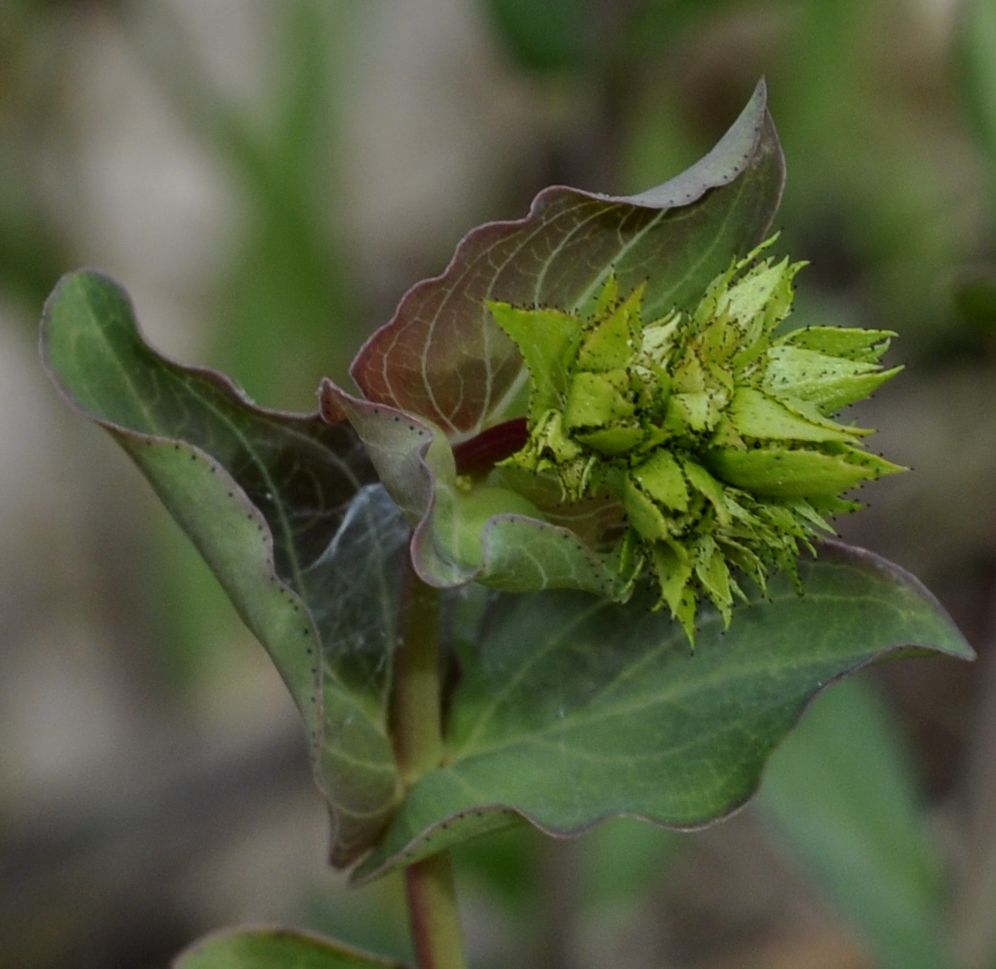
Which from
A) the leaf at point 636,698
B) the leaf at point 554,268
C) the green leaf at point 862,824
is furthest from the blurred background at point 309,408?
the leaf at point 554,268

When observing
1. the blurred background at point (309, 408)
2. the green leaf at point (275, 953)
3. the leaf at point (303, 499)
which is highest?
the leaf at point (303, 499)

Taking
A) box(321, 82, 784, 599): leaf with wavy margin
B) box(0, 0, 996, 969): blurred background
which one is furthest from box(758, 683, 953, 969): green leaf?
box(321, 82, 784, 599): leaf with wavy margin

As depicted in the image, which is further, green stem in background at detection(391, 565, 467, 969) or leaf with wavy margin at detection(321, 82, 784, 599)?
green stem in background at detection(391, 565, 467, 969)

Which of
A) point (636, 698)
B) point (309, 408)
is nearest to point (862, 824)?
point (636, 698)

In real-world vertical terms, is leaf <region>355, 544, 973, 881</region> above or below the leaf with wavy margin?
below

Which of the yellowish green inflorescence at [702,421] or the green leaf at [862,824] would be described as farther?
the green leaf at [862,824]

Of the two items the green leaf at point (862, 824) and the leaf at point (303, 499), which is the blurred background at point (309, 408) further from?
the leaf at point (303, 499)

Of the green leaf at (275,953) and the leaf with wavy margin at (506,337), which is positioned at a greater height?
the leaf with wavy margin at (506,337)

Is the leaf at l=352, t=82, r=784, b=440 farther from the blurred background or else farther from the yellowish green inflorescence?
the blurred background

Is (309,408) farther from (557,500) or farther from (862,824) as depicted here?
(557,500)
